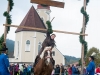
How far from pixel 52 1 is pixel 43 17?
4929cm

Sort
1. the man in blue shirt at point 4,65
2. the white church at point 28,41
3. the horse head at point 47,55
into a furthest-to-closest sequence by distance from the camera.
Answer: the white church at point 28,41
the horse head at point 47,55
the man in blue shirt at point 4,65

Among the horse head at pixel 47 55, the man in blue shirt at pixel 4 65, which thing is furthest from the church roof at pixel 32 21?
the man in blue shirt at pixel 4 65

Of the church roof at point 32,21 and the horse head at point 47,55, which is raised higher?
the church roof at point 32,21

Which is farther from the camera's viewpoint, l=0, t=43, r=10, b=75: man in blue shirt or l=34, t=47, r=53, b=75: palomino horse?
l=34, t=47, r=53, b=75: palomino horse

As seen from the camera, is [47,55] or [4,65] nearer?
[4,65]

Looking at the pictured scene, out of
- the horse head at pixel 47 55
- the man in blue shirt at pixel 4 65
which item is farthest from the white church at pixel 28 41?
the man in blue shirt at pixel 4 65

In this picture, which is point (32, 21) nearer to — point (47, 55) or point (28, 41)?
point (28, 41)

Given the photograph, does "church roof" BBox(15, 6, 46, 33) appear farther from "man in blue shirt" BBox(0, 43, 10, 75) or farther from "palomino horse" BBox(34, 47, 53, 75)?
"man in blue shirt" BBox(0, 43, 10, 75)

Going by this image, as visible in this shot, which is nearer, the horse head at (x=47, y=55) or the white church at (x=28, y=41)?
the horse head at (x=47, y=55)

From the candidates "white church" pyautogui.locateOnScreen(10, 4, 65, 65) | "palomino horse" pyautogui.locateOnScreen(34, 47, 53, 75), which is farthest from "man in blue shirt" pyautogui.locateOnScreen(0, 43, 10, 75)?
"white church" pyautogui.locateOnScreen(10, 4, 65, 65)

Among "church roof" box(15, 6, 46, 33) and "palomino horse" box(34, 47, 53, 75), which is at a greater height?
"church roof" box(15, 6, 46, 33)

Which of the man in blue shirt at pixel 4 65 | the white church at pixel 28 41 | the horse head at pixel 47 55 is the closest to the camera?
the man in blue shirt at pixel 4 65

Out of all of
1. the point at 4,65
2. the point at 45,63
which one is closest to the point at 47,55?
the point at 45,63

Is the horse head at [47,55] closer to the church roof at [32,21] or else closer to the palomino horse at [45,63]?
the palomino horse at [45,63]
